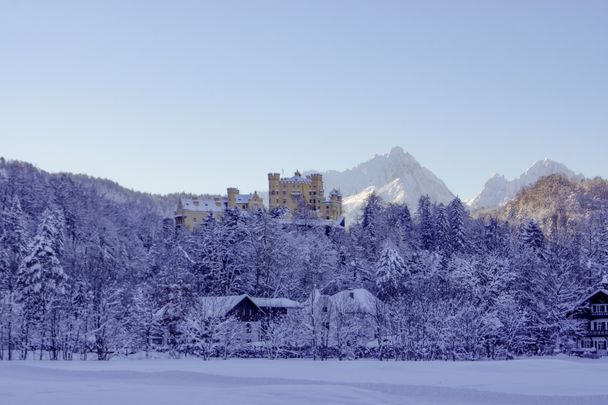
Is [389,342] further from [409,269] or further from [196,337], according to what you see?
[409,269]

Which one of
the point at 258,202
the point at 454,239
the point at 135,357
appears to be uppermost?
the point at 258,202

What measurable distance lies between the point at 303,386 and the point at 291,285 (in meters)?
64.3

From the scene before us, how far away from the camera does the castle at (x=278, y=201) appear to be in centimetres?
17838

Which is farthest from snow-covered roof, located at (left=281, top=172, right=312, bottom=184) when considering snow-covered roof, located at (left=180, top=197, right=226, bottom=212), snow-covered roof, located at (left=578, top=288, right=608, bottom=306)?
snow-covered roof, located at (left=578, top=288, right=608, bottom=306)

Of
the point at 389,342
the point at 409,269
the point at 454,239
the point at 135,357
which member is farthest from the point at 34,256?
the point at 454,239

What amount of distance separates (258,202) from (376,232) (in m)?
54.8

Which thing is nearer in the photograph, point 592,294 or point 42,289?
point 42,289

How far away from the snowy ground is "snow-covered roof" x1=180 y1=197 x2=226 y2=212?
129638 mm

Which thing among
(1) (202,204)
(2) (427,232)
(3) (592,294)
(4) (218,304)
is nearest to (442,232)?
(2) (427,232)

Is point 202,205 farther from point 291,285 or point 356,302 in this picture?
point 356,302

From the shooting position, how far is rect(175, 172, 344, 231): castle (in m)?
178

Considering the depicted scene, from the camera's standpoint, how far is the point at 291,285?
100 m

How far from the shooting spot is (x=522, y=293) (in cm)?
9144

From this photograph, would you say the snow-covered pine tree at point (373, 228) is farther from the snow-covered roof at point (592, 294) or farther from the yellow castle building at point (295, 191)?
the yellow castle building at point (295, 191)
